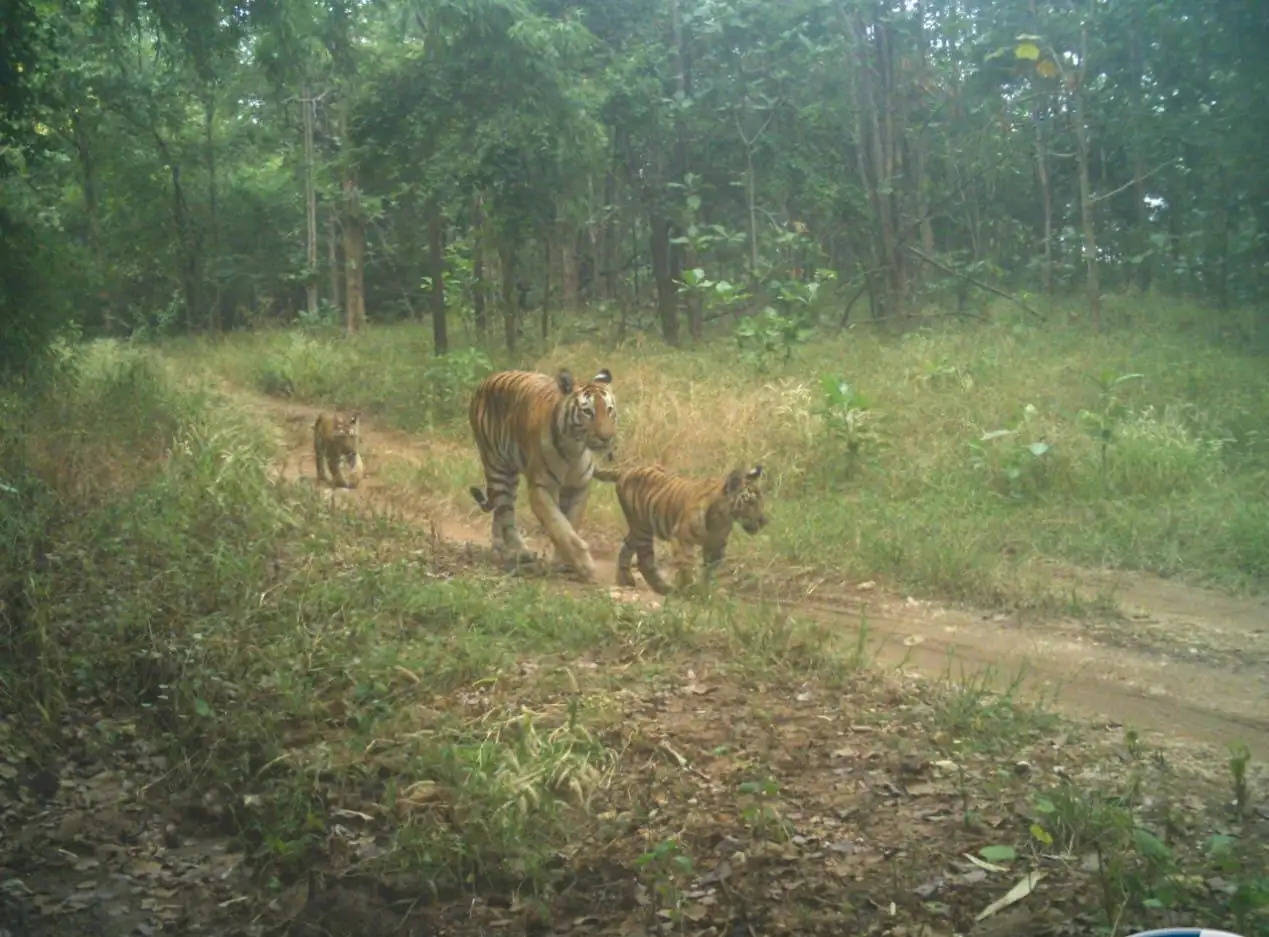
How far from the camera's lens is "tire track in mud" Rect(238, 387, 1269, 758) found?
519 centimetres

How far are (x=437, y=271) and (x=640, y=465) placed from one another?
5245 mm

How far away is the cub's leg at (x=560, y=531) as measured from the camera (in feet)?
24.9

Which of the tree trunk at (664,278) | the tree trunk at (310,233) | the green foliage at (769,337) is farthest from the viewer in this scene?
the tree trunk at (310,233)

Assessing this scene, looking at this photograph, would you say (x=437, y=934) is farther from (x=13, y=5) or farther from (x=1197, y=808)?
(x=13, y=5)

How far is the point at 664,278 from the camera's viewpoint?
15.2 m

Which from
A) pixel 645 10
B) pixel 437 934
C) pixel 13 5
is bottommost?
pixel 437 934

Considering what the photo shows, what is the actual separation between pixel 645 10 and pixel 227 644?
11213mm

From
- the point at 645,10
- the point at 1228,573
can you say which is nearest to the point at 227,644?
the point at 1228,573

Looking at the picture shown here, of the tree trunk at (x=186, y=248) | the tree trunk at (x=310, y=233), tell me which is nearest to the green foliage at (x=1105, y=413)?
the tree trunk at (x=186, y=248)

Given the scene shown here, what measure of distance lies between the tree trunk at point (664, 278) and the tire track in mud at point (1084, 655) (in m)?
6.33

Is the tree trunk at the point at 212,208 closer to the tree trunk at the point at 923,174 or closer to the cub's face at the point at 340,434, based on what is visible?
the cub's face at the point at 340,434

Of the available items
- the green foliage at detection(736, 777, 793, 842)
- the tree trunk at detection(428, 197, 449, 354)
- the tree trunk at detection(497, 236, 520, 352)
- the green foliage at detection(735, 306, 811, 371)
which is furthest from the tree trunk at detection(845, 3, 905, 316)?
the green foliage at detection(736, 777, 793, 842)

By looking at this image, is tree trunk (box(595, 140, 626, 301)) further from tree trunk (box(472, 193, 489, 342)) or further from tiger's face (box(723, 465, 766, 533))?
tiger's face (box(723, 465, 766, 533))

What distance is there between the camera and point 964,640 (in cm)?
636
